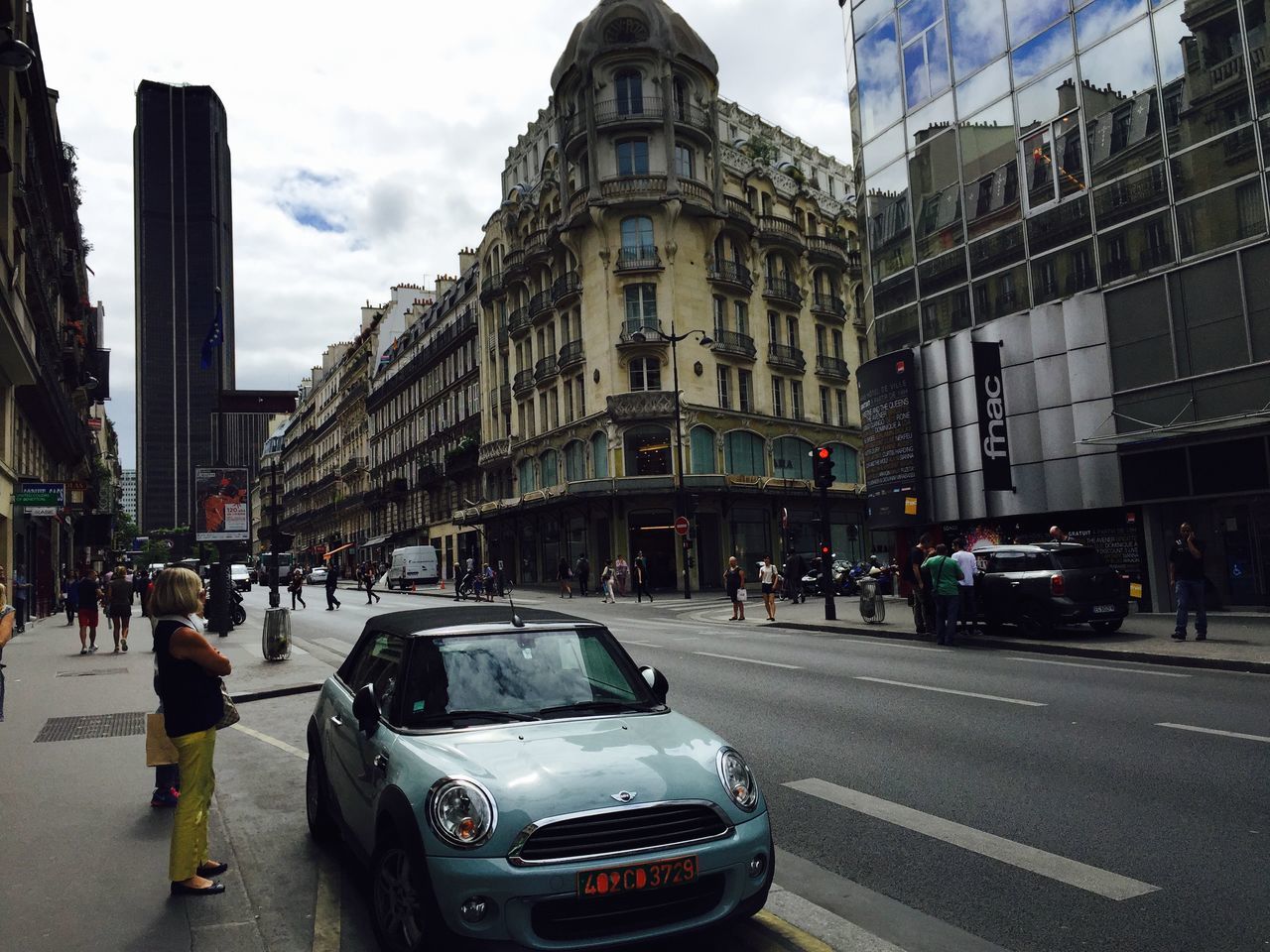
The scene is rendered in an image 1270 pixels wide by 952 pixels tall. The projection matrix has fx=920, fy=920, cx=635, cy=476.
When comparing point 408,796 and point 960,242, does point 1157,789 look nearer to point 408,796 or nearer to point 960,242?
point 408,796

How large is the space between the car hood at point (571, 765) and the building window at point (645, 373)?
39040mm

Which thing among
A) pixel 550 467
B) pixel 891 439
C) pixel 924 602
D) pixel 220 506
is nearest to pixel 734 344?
pixel 550 467

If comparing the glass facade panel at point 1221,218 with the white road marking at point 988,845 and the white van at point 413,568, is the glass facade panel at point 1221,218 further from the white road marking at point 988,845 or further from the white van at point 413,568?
the white van at point 413,568

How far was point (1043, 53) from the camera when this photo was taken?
21922mm

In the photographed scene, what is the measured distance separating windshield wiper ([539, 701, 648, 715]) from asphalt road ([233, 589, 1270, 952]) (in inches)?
41.7

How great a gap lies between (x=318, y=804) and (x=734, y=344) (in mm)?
41253

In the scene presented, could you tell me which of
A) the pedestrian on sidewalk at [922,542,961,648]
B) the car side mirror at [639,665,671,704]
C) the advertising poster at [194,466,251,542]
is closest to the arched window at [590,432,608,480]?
the advertising poster at [194,466,251,542]

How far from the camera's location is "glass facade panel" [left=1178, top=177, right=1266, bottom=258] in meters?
17.6

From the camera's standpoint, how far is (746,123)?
52.6 metres

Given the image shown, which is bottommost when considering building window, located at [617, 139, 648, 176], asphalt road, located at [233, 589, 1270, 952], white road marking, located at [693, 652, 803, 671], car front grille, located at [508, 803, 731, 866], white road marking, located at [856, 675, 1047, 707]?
white road marking, located at [693, 652, 803, 671]

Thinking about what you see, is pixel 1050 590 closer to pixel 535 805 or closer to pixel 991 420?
pixel 991 420

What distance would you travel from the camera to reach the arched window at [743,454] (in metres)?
43.8

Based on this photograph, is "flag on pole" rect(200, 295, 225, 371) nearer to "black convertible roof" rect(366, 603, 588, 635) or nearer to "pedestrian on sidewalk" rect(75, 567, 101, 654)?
"pedestrian on sidewalk" rect(75, 567, 101, 654)

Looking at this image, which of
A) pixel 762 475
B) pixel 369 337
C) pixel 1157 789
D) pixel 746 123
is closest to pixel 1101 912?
pixel 1157 789
